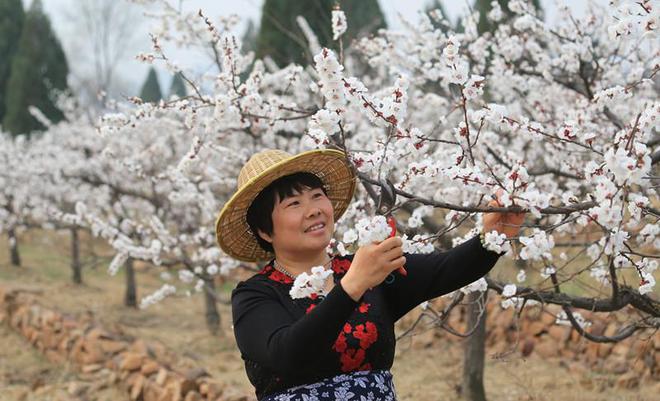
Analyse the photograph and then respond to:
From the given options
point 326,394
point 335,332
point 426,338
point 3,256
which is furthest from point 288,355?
point 3,256

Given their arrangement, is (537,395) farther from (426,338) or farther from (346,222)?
(426,338)

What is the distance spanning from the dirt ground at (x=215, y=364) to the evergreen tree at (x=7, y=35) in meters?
12.1

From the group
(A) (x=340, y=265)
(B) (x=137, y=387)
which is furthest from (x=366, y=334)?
(B) (x=137, y=387)

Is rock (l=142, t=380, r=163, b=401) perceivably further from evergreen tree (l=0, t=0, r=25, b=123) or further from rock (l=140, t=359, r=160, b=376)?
evergreen tree (l=0, t=0, r=25, b=123)

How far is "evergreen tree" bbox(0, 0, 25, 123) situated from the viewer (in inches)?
843

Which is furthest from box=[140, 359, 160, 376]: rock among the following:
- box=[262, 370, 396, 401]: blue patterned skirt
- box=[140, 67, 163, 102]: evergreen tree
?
box=[140, 67, 163, 102]: evergreen tree

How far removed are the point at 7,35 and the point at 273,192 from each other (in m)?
23.3

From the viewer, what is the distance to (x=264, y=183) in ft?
6.06


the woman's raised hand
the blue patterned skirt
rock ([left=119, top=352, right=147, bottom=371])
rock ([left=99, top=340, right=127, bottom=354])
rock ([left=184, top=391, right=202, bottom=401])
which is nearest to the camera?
the woman's raised hand

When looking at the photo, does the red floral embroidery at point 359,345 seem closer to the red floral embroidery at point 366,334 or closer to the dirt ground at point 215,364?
the red floral embroidery at point 366,334

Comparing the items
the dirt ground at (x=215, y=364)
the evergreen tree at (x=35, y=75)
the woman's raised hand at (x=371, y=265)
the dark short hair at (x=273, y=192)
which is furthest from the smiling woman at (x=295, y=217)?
the evergreen tree at (x=35, y=75)

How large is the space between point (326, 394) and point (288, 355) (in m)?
0.27

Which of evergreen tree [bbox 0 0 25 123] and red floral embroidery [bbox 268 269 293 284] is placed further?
evergreen tree [bbox 0 0 25 123]

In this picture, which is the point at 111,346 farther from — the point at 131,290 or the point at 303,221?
the point at 303,221
